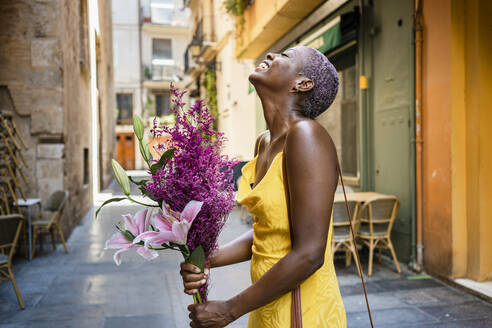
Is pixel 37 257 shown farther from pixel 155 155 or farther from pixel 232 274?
pixel 155 155

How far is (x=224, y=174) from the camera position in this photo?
1236 millimetres

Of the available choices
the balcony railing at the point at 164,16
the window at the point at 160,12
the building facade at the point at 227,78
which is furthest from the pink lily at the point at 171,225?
the window at the point at 160,12

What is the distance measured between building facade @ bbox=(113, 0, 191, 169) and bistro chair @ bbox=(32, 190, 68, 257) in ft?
91.6

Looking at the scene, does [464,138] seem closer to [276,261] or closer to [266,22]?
[276,261]

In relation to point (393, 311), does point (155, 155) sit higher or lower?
higher

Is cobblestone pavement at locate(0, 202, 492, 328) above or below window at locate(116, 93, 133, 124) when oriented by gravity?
below

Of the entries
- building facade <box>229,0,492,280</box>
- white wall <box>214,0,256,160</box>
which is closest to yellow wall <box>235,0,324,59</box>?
building facade <box>229,0,492,280</box>

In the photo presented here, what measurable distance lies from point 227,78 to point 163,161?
1667 cm

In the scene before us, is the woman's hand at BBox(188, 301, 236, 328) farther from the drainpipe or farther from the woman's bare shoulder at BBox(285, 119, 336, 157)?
the drainpipe

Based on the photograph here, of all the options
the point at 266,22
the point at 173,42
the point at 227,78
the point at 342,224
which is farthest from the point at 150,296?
the point at 173,42

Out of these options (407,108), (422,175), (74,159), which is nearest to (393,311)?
(422,175)

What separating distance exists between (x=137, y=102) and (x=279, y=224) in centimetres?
3605

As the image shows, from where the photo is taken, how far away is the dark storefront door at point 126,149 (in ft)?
116

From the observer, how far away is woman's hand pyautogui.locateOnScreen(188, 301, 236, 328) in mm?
1131
